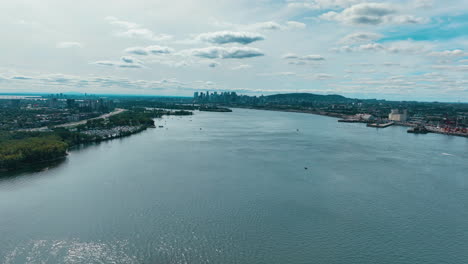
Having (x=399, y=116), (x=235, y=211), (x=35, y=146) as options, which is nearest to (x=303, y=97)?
(x=399, y=116)

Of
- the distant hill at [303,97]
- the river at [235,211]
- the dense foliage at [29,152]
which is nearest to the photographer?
the river at [235,211]

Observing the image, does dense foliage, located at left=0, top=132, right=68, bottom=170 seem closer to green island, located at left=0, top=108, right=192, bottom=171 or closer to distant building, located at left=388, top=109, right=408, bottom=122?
green island, located at left=0, top=108, right=192, bottom=171

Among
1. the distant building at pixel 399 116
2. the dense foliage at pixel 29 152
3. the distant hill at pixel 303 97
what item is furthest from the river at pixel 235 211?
the distant hill at pixel 303 97

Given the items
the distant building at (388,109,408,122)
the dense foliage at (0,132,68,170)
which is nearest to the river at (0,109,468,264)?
the dense foliage at (0,132,68,170)

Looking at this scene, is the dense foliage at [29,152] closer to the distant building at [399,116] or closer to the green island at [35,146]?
the green island at [35,146]

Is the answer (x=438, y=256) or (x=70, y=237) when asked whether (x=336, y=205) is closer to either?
(x=438, y=256)

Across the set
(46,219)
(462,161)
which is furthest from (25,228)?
(462,161)

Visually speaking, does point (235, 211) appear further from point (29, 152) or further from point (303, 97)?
point (303, 97)

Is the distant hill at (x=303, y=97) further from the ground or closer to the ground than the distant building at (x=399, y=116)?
further from the ground
